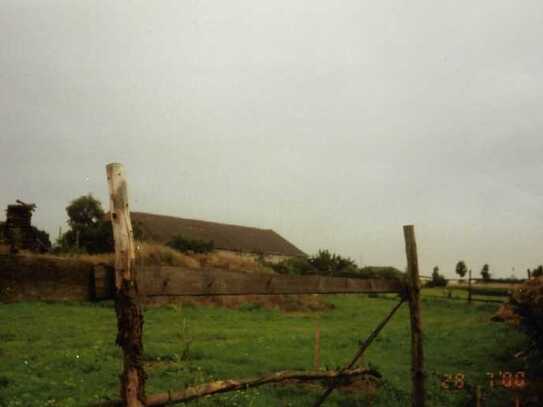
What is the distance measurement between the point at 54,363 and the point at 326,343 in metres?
6.46

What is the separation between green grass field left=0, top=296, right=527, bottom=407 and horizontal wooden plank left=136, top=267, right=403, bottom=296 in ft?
8.62

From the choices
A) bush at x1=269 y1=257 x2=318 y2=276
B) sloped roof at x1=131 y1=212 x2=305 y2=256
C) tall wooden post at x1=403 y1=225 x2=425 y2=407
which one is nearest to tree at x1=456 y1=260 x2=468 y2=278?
sloped roof at x1=131 y1=212 x2=305 y2=256

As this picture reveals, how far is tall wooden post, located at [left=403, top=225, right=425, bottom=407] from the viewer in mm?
5867

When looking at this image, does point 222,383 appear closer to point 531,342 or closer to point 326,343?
point 531,342

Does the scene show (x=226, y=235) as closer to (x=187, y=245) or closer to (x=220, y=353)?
(x=187, y=245)

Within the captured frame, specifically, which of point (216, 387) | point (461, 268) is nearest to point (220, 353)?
point (216, 387)

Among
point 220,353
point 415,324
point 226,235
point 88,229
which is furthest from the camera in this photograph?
point 226,235

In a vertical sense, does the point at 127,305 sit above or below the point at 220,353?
above

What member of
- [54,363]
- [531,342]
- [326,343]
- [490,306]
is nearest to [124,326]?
[54,363]

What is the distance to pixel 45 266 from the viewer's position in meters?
2.78

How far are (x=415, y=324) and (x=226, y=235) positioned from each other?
55.0 m

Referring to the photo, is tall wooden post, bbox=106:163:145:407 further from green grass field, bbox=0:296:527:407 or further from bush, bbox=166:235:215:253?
bush, bbox=166:235:215:253

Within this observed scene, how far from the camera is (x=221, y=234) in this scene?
2361 inches

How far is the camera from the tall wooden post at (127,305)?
3.14 meters
